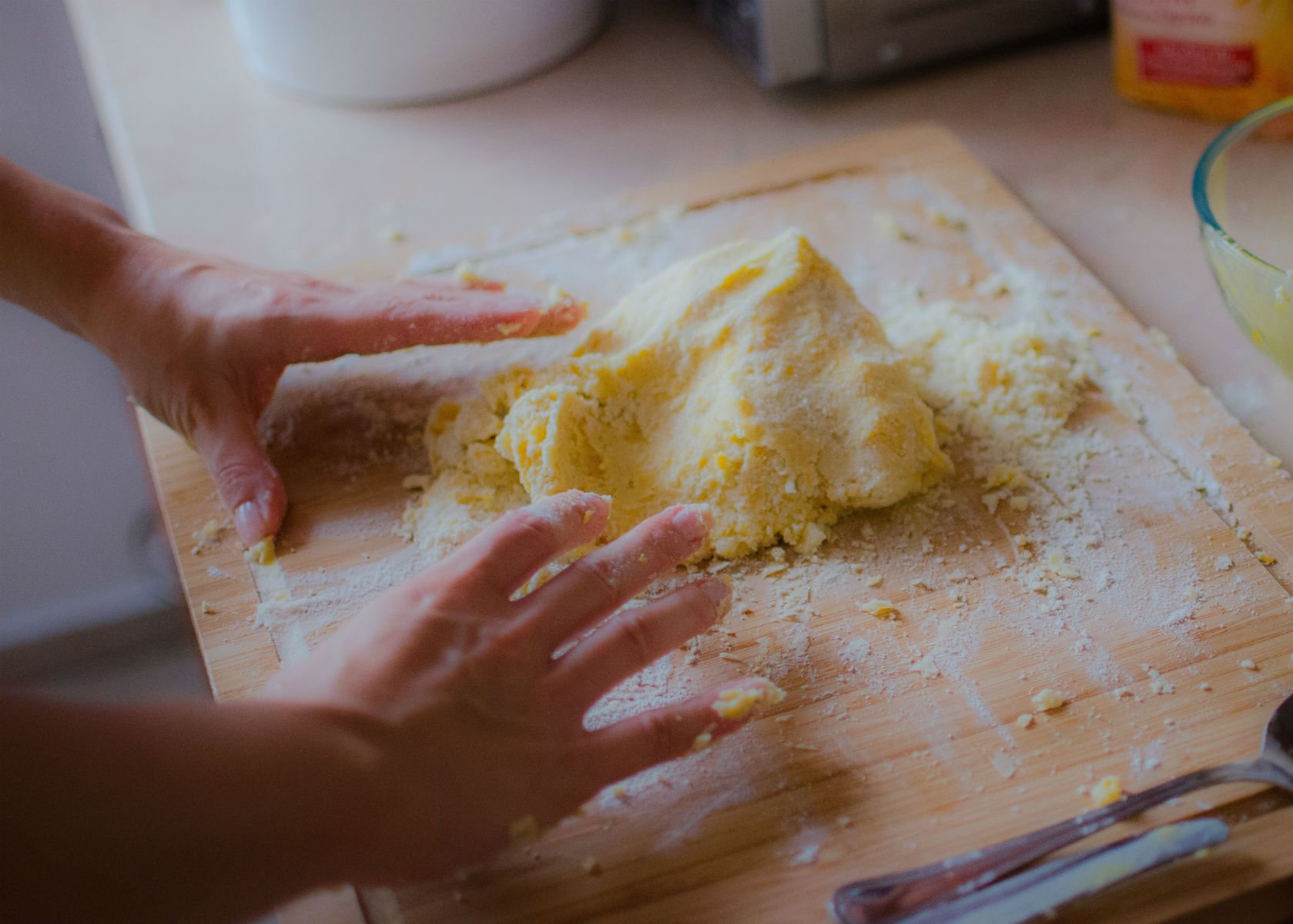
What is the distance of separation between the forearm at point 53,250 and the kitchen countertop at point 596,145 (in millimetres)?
269

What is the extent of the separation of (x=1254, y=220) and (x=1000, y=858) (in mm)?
820

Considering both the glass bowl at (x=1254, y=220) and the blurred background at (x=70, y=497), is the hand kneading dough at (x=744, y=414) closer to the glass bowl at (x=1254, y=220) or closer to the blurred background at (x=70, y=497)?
the glass bowl at (x=1254, y=220)

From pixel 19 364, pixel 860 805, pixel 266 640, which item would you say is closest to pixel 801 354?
pixel 860 805

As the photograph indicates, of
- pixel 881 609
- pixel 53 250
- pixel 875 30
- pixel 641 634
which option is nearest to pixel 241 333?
pixel 53 250

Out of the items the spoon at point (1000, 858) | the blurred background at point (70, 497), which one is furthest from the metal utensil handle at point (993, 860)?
the blurred background at point (70, 497)

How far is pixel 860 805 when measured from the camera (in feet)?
2.42

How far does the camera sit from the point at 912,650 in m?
0.84

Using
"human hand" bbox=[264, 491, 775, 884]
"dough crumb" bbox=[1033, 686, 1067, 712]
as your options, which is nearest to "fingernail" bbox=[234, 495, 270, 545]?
"human hand" bbox=[264, 491, 775, 884]

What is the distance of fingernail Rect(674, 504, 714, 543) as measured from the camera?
83 centimetres

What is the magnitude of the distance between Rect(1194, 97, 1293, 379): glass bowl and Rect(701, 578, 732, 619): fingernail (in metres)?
0.52

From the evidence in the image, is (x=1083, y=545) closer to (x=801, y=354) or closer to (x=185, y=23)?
(x=801, y=354)

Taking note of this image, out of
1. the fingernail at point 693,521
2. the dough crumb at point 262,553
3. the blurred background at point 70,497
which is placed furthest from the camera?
the blurred background at point 70,497

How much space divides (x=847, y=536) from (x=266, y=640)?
1.66ft

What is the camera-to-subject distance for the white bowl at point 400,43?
148 centimetres
